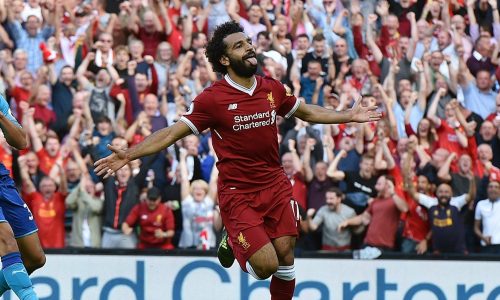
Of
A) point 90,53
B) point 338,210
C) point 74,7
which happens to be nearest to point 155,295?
point 338,210

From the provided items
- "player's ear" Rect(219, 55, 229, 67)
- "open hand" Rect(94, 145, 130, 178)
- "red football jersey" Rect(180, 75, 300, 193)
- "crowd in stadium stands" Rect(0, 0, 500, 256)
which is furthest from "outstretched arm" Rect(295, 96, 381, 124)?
"crowd in stadium stands" Rect(0, 0, 500, 256)

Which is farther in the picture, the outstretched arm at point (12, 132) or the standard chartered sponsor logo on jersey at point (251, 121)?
the standard chartered sponsor logo on jersey at point (251, 121)

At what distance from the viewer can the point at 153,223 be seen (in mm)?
14539

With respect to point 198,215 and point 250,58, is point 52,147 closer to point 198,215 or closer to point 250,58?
point 198,215

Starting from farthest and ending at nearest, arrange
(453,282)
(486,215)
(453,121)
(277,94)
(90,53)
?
1. (90,53)
2. (453,121)
3. (486,215)
4. (453,282)
5. (277,94)

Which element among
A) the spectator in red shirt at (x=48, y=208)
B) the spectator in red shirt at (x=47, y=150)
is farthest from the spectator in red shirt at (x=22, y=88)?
the spectator in red shirt at (x=48, y=208)

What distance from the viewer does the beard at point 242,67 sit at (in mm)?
10367

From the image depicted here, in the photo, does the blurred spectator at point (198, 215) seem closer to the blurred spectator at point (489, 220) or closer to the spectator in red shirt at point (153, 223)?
the spectator in red shirt at point (153, 223)

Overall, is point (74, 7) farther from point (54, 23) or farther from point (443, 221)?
point (443, 221)

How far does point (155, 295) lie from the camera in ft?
45.2

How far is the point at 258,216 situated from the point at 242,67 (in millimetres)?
1231

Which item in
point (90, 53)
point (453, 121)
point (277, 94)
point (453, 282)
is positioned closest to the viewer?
point (277, 94)

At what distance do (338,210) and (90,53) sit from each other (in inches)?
173

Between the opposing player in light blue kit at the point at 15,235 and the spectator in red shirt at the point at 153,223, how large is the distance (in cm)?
371
